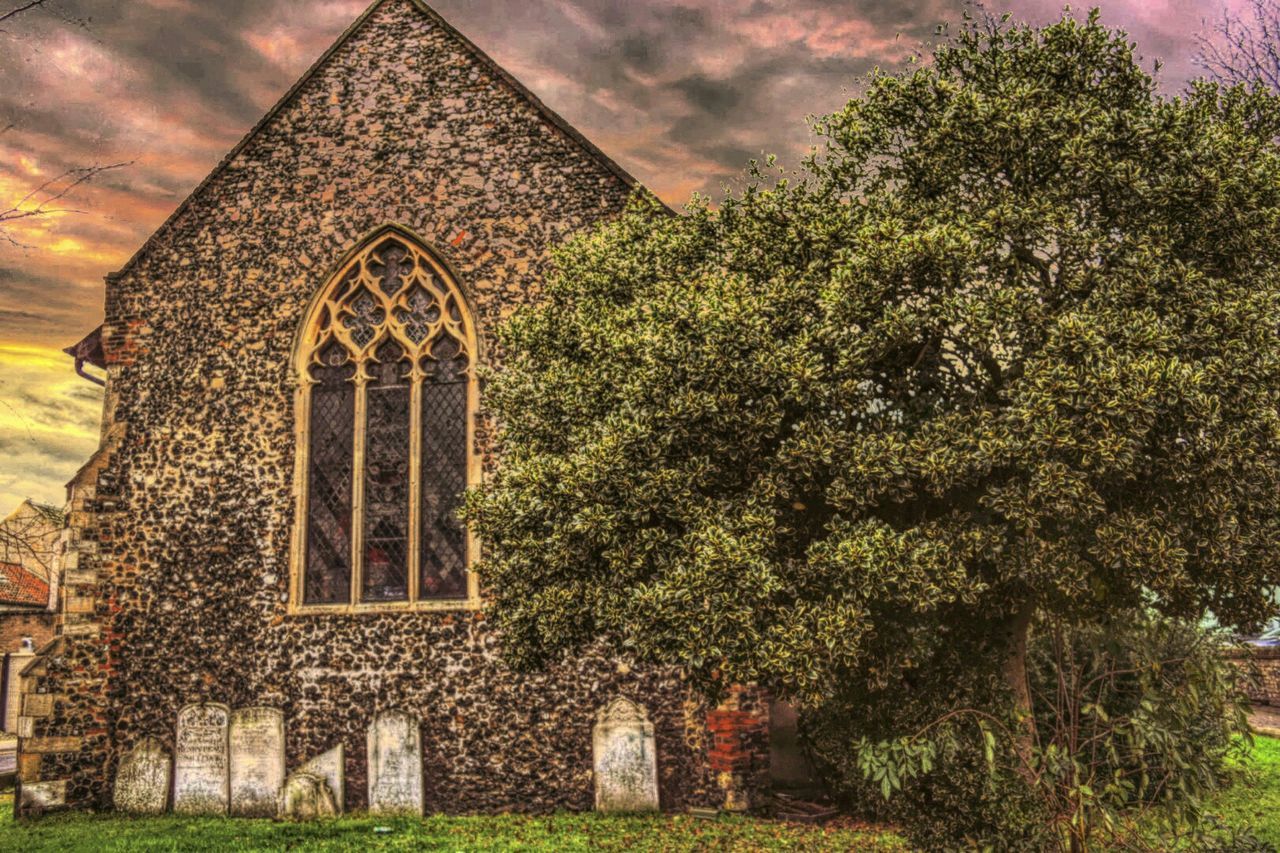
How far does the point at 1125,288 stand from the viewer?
22.2 ft

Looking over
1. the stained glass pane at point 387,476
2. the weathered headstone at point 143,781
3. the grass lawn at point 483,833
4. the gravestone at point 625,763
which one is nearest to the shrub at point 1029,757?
the grass lawn at point 483,833

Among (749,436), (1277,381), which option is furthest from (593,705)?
(1277,381)

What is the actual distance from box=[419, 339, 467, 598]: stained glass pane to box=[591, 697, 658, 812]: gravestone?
8.34ft

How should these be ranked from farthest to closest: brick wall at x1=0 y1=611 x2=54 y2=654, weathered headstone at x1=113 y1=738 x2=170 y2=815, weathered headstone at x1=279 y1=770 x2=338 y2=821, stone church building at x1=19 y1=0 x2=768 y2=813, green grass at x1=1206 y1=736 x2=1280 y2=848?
brick wall at x1=0 y1=611 x2=54 y2=654
weathered headstone at x1=113 y1=738 x2=170 y2=815
stone church building at x1=19 y1=0 x2=768 y2=813
weathered headstone at x1=279 y1=770 x2=338 y2=821
green grass at x1=1206 y1=736 x2=1280 y2=848

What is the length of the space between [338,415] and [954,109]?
9243 mm

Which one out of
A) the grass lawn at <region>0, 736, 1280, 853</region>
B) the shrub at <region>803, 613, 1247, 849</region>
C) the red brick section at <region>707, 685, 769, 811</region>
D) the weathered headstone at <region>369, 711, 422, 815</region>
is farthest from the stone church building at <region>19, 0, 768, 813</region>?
the shrub at <region>803, 613, 1247, 849</region>

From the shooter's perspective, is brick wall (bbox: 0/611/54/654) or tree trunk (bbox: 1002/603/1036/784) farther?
brick wall (bbox: 0/611/54/654)

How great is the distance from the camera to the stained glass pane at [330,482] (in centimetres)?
1311

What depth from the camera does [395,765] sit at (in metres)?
12.2

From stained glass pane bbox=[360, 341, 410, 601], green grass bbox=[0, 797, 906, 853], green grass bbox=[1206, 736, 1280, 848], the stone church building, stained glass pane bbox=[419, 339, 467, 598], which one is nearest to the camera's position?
green grass bbox=[0, 797, 906, 853]

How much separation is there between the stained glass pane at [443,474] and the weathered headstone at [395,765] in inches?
64.2

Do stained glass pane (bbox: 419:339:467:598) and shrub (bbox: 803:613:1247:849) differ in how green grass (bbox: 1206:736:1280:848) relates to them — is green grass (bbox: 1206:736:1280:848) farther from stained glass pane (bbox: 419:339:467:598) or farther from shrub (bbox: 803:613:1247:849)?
stained glass pane (bbox: 419:339:467:598)

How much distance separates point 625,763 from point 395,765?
282cm

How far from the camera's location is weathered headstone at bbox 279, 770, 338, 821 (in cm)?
1209
